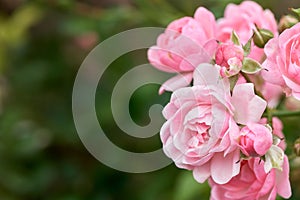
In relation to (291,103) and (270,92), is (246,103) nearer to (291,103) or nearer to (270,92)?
(270,92)

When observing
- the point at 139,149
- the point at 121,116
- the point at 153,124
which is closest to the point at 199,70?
the point at 153,124

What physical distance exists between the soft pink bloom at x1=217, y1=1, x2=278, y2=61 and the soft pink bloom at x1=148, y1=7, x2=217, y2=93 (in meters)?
0.03

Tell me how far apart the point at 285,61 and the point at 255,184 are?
0.50ft

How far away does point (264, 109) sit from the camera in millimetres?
843

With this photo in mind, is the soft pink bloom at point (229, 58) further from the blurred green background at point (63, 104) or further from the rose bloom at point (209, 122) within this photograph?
the blurred green background at point (63, 104)

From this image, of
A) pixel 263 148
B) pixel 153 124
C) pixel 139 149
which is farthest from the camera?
pixel 139 149

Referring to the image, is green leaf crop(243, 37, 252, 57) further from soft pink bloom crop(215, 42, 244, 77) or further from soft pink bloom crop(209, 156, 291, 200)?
soft pink bloom crop(209, 156, 291, 200)

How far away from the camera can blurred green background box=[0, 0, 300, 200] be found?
164 cm

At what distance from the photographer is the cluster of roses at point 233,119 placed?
2.73 feet

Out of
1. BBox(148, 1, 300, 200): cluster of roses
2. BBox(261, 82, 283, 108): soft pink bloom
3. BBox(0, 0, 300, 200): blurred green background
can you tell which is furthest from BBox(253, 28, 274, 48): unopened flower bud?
BBox(0, 0, 300, 200): blurred green background

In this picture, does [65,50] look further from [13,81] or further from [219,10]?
[219,10]

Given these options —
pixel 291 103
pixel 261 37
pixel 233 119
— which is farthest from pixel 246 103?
pixel 291 103

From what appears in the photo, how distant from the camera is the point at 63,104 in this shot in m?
1.93

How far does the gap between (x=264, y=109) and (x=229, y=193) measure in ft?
0.38
